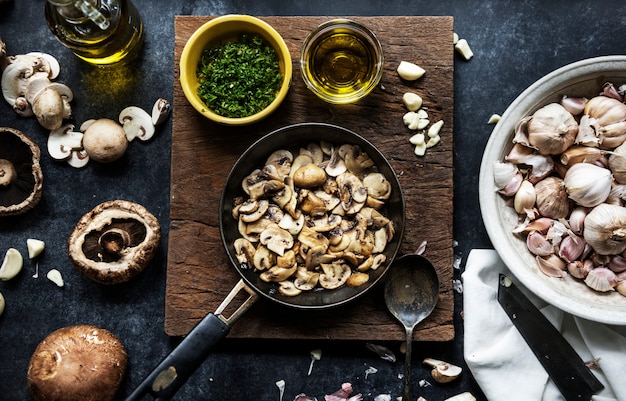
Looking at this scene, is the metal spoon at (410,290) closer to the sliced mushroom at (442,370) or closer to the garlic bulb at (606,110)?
the sliced mushroom at (442,370)

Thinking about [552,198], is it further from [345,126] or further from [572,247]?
[345,126]

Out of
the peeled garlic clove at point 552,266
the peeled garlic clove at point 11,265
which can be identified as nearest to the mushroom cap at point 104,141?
the peeled garlic clove at point 11,265

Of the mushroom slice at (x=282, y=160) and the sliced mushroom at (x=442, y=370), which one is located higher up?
the mushroom slice at (x=282, y=160)

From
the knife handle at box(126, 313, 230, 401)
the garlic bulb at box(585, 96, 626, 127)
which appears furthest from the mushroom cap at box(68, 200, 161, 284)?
the garlic bulb at box(585, 96, 626, 127)

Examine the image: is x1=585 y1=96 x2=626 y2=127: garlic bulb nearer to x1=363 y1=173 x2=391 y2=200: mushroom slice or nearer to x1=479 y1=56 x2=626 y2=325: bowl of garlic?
x1=479 y1=56 x2=626 y2=325: bowl of garlic

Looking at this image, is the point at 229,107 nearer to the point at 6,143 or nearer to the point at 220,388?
the point at 6,143

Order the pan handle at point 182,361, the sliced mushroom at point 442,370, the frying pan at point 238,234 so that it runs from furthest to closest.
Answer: the sliced mushroom at point 442,370
the frying pan at point 238,234
the pan handle at point 182,361
